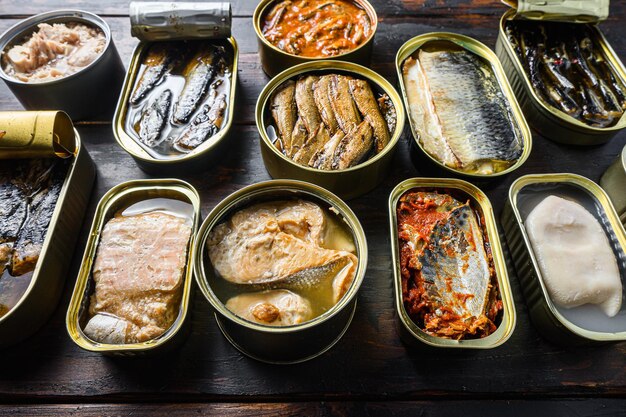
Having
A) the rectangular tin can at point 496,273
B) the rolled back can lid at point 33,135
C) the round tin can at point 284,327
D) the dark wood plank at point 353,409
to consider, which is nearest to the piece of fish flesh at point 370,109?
the rectangular tin can at point 496,273

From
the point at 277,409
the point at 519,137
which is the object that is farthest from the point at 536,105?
the point at 277,409

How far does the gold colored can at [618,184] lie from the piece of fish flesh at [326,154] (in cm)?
140

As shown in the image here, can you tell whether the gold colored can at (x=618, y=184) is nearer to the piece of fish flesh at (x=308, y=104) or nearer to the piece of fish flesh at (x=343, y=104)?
the piece of fish flesh at (x=343, y=104)

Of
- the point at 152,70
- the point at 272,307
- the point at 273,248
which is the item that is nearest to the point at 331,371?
the point at 272,307

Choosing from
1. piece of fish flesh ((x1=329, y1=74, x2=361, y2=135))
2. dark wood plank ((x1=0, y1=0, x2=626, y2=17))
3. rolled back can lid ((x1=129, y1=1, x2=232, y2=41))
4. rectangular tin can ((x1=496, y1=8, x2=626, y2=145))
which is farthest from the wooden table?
dark wood plank ((x1=0, y1=0, x2=626, y2=17))

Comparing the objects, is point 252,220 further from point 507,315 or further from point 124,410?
point 507,315

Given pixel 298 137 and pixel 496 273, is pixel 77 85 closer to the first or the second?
pixel 298 137

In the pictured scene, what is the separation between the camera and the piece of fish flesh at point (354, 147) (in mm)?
2350

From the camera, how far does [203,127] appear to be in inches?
100

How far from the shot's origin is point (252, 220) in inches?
83.6

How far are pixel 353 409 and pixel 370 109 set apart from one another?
150 centimetres

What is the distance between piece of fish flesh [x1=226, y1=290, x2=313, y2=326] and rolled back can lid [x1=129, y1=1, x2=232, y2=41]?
1.63 meters

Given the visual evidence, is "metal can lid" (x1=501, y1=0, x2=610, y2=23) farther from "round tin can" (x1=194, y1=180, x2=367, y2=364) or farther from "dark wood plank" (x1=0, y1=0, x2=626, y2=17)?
"round tin can" (x1=194, y1=180, x2=367, y2=364)

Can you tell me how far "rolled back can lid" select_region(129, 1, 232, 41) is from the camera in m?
2.68
